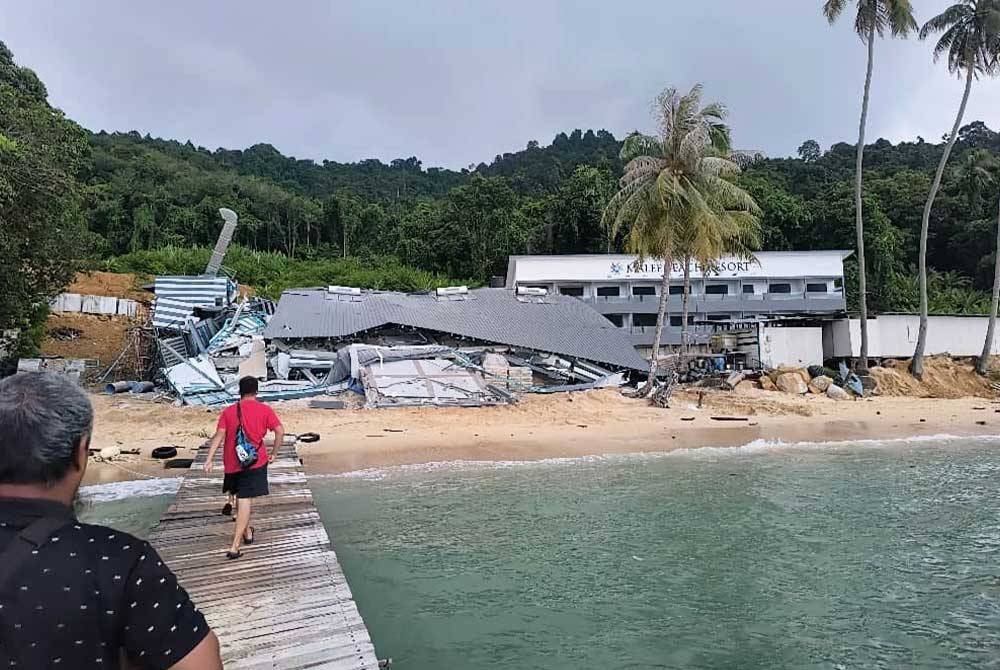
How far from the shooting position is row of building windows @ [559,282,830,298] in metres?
38.2

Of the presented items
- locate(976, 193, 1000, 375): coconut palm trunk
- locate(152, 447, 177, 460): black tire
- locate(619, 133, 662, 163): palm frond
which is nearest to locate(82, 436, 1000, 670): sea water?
locate(152, 447, 177, 460): black tire

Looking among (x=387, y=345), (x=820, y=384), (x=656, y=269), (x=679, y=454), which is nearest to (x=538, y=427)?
(x=679, y=454)

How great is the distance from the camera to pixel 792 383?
83.9 feet

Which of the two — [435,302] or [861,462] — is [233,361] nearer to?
[435,302]

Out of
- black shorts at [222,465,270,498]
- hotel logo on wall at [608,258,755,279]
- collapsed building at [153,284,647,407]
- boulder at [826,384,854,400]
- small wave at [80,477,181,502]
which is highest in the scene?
hotel logo on wall at [608,258,755,279]

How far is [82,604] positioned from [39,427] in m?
0.53

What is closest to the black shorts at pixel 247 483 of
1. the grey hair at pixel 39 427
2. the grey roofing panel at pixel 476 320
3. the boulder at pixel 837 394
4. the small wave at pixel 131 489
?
the grey hair at pixel 39 427

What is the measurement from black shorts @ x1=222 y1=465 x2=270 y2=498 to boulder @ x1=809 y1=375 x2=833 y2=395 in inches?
971

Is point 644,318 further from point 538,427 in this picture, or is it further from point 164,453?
point 164,453

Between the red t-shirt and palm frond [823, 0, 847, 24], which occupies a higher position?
palm frond [823, 0, 847, 24]

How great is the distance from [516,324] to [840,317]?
16.6 meters

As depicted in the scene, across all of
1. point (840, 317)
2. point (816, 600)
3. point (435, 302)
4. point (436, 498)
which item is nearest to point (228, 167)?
point (435, 302)

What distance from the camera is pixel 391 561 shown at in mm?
8453

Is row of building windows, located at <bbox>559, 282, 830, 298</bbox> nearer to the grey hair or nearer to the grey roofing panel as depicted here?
the grey roofing panel
